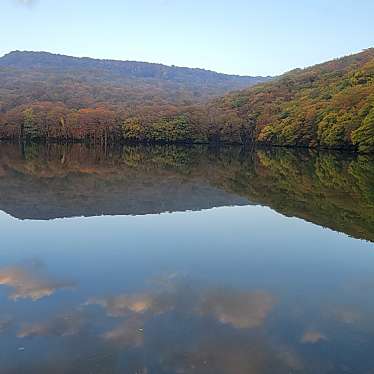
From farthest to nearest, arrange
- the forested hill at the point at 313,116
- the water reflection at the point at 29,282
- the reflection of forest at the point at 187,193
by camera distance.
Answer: the forested hill at the point at 313,116
the reflection of forest at the point at 187,193
the water reflection at the point at 29,282

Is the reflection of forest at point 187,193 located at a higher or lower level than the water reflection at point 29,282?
lower

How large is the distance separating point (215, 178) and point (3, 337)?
29.0m

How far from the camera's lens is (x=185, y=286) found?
36.4 feet

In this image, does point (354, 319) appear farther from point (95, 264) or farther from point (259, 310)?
point (95, 264)

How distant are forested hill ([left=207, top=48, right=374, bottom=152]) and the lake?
160 feet

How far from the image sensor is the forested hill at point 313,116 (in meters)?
68.9

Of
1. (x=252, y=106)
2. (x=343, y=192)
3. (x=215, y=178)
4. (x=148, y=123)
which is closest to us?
(x=343, y=192)

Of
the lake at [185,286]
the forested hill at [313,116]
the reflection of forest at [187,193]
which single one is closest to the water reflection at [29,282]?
the lake at [185,286]

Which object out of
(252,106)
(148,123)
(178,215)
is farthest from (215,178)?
(252,106)

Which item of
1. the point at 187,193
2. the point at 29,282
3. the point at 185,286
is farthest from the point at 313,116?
the point at 29,282

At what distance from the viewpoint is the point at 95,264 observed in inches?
508

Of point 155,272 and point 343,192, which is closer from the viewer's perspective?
point 155,272

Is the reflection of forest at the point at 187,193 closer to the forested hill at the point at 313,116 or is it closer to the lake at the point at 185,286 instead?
the lake at the point at 185,286

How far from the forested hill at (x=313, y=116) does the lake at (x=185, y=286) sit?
48827 mm
